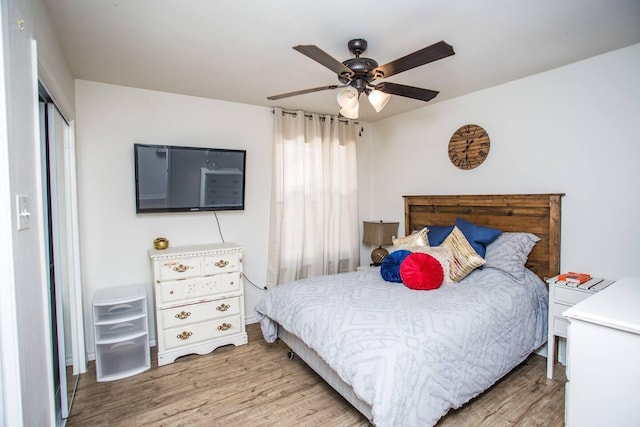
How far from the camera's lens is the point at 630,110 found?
2.33 meters

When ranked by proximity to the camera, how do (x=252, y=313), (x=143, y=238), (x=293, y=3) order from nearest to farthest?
(x=293, y=3) → (x=143, y=238) → (x=252, y=313)

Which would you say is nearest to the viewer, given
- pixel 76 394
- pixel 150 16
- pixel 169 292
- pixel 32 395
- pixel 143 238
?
pixel 32 395

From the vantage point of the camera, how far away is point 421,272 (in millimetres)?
2547

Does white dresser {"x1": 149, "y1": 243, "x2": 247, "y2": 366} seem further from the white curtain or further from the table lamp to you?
the table lamp

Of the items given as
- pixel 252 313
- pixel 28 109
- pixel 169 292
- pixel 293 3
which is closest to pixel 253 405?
pixel 169 292

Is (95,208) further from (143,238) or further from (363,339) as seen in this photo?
(363,339)

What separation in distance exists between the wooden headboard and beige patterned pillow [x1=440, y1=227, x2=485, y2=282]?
0.53 meters

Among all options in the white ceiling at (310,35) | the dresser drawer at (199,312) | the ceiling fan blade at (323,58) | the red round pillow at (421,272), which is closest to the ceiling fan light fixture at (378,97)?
the ceiling fan blade at (323,58)

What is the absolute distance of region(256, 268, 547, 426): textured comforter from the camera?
165 centimetres

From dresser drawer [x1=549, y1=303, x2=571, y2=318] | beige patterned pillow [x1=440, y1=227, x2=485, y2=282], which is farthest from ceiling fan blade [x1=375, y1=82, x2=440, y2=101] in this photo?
dresser drawer [x1=549, y1=303, x2=571, y2=318]

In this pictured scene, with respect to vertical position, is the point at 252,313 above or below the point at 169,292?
below

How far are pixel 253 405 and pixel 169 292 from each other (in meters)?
1.23

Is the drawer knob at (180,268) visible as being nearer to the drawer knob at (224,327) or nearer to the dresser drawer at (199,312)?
the dresser drawer at (199,312)

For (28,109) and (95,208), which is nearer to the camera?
(28,109)
